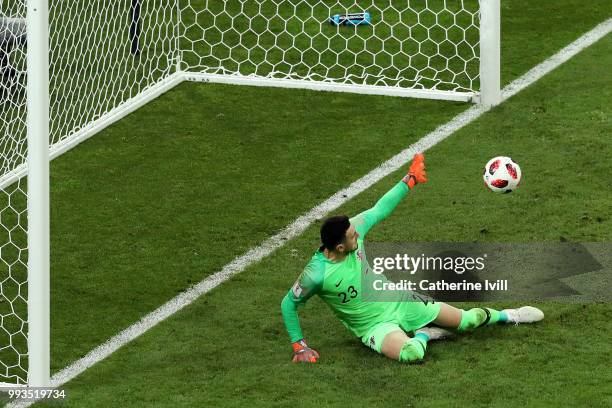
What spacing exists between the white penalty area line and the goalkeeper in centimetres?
123

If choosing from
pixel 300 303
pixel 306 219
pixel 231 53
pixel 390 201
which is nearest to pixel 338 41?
pixel 231 53

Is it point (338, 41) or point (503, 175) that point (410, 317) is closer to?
point (503, 175)

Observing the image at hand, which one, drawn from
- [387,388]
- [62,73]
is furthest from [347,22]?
[387,388]

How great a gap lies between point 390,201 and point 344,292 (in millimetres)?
680

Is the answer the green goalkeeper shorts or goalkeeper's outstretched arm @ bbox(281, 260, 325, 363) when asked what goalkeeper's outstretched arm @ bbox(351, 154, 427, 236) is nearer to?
goalkeeper's outstretched arm @ bbox(281, 260, 325, 363)

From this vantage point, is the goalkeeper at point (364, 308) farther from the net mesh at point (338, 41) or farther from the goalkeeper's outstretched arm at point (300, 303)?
the net mesh at point (338, 41)

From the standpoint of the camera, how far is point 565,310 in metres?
9.66

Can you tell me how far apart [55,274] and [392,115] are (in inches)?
142

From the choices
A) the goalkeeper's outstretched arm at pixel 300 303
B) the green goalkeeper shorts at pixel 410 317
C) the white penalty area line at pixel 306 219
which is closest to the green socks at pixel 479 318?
the green goalkeeper shorts at pixel 410 317

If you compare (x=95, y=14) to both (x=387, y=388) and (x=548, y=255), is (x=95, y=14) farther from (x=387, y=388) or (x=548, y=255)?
(x=387, y=388)

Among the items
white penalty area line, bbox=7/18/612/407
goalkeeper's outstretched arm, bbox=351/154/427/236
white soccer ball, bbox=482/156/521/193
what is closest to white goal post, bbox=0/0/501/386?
white penalty area line, bbox=7/18/612/407

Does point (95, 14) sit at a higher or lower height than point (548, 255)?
higher

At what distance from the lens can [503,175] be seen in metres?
10.1

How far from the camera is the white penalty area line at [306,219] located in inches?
377
